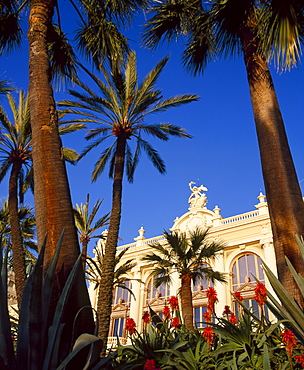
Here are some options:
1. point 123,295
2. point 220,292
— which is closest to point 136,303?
point 123,295

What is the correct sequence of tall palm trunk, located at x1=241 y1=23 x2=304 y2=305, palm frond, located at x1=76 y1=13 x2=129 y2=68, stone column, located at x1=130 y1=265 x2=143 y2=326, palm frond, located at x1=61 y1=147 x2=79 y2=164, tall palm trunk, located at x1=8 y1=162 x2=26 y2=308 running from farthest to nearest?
stone column, located at x1=130 y1=265 x2=143 y2=326, palm frond, located at x1=61 y1=147 x2=79 y2=164, tall palm trunk, located at x1=8 y1=162 x2=26 y2=308, palm frond, located at x1=76 y1=13 x2=129 y2=68, tall palm trunk, located at x1=241 y1=23 x2=304 y2=305

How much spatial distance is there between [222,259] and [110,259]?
14747 mm

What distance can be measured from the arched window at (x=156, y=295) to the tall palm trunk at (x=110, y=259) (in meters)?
15.0

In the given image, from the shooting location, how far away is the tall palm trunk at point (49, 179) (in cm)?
337

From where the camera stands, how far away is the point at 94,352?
9.30ft

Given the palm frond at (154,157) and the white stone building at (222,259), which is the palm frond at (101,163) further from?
the white stone building at (222,259)

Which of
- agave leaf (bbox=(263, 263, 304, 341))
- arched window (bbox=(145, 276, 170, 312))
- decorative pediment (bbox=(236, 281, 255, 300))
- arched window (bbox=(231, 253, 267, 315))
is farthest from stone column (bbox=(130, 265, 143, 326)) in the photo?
agave leaf (bbox=(263, 263, 304, 341))

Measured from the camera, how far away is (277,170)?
4.69 metres

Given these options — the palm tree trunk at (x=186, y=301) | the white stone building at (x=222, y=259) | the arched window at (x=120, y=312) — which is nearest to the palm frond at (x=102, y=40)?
the palm tree trunk at (x=186, y=301)

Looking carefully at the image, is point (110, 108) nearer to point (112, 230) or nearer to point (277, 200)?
point (112, 230)

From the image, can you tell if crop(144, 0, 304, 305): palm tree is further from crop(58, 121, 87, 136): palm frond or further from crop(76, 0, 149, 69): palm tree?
crop(58, 121, 87, 136): palm frond

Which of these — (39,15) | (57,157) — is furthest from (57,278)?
(39,15)

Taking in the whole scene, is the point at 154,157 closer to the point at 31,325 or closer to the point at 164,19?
the point at 164,19

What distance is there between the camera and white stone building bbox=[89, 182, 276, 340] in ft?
73.4
